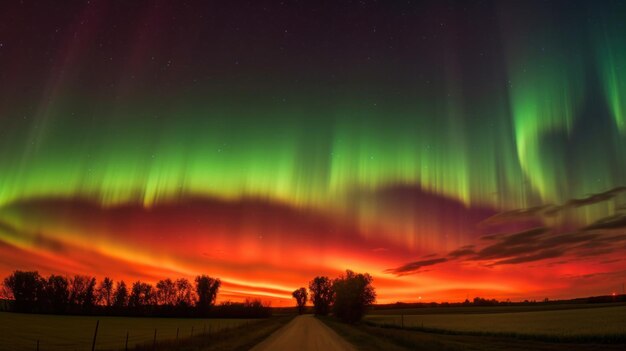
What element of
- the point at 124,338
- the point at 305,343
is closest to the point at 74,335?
the point at 124,338

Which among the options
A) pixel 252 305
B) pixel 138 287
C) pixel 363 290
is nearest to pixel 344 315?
pixel 363 290

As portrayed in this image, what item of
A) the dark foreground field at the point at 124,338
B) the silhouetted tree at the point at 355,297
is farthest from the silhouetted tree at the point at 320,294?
the dark foreground field at the point at 124,338

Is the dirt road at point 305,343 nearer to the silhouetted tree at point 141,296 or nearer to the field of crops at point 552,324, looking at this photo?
the field of crops at point 552,324

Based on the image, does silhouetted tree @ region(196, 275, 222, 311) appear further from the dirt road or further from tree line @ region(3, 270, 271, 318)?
the dirt road

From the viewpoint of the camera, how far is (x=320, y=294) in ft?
618

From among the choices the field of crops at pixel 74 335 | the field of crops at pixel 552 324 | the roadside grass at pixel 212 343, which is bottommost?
the field of crops at pixel 74 335

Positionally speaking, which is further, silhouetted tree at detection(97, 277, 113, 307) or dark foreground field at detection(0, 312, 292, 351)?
silhouetted tree at detection(97, 277, 113, 307)

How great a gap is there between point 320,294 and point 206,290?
56.7 m

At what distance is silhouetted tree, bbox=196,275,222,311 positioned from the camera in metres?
150

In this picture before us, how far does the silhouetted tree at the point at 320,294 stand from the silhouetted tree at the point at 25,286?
10580 centimetres

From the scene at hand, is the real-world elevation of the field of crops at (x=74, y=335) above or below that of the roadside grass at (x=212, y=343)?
below

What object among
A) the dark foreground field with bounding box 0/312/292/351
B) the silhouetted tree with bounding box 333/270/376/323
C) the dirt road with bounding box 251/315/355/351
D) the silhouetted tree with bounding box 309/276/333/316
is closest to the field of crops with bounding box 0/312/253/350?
the dark foreground field with bounding box 0/312/292/351

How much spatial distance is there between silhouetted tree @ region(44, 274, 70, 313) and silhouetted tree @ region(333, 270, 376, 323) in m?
91.9

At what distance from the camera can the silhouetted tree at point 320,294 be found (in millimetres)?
Result: 183875
